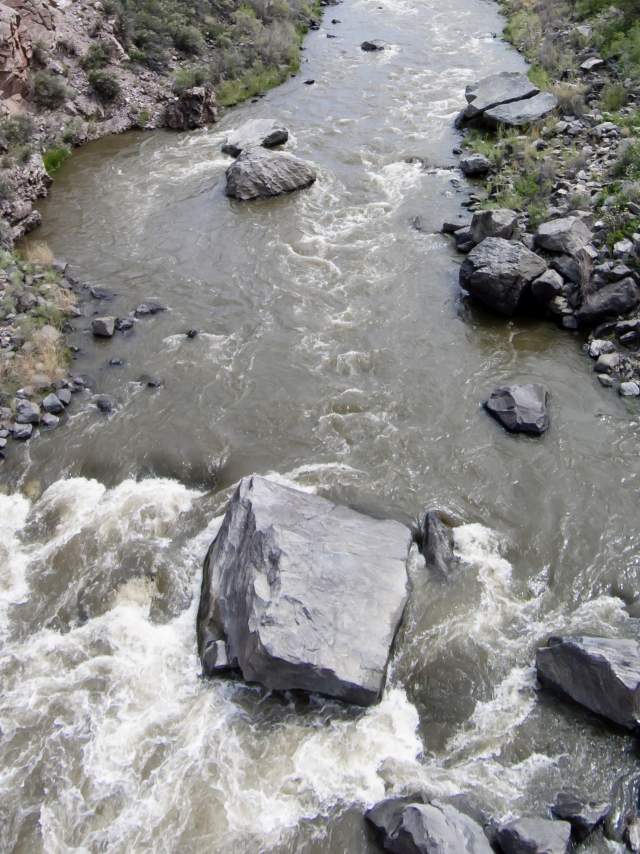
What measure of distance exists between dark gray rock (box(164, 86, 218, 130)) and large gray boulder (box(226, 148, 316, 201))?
5862 millimetres

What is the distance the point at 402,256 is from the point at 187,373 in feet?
23.7

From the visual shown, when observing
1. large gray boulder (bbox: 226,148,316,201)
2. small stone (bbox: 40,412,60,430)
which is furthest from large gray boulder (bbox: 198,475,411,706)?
large gray boulder (bbox: 226,148,316,201)

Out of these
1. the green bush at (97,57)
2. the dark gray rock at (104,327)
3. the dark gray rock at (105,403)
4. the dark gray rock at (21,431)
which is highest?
the green bush at (97,57)

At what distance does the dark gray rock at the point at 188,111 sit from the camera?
27.7 meters

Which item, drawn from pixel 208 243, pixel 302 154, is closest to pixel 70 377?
pixel 208 243

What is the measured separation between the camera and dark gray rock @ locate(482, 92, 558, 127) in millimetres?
Answer: 24922

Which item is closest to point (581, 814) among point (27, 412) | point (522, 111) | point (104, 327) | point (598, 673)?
point (598, 673)

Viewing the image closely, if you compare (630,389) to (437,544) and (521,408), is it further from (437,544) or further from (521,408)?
(437,544)

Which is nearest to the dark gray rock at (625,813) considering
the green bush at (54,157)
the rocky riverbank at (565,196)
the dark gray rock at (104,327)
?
the rocky riverbank at (565,196)

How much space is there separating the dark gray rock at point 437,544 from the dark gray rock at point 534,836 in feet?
13.0

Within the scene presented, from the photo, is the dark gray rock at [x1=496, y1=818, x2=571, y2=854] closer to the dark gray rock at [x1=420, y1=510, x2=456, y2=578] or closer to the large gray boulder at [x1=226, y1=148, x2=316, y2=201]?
the dark gray rock at [x1=420, y1=510, x2=456, y2=578]

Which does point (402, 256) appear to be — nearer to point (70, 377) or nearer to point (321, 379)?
point (321, 379)

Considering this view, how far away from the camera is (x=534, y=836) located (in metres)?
8.29

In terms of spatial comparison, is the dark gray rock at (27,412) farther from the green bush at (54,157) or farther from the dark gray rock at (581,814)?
the green bush at (54,157)
